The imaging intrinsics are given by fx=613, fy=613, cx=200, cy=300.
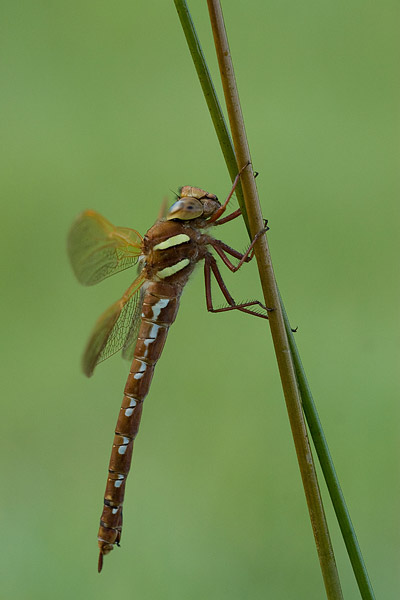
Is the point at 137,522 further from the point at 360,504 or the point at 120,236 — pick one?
the point at 120,236

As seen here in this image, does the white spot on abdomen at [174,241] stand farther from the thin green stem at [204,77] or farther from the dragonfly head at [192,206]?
the thin green stem at [204,77]

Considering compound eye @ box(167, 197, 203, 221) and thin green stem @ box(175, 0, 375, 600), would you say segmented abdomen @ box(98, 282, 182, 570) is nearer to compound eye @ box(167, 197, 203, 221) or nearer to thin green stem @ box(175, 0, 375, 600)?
compound eye @ box(167, 197, 203, 221)

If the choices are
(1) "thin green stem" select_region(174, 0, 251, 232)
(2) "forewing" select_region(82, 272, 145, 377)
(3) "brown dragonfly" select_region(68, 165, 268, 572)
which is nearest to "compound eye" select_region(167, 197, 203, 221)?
(3) "brown dragonfly" select_region(68, 165, 268, 572)

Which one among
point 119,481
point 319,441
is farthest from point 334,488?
point 119,481

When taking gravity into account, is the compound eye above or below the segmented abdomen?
above

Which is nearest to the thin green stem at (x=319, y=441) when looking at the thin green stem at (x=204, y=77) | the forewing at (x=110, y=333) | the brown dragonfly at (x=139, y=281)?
the thin green stem at (x=204, y=77)

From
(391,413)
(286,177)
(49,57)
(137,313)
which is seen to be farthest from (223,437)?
(49,57)
